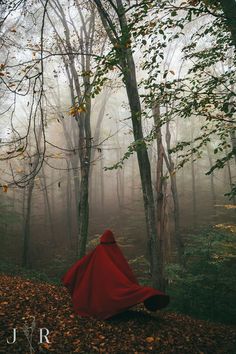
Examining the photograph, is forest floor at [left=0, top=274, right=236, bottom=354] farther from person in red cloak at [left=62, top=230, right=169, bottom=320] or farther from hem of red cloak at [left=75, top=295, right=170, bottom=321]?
person in red cloak at [left=62, top=230, right=169, bottom=320]

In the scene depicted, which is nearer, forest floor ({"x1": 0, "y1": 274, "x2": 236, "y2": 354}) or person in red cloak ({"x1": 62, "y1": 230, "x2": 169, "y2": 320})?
forest floor ({"x1": 0, "y1": 274, "x2": 236, "y2": 354})

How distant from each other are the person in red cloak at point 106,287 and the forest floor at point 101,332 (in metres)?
0.27

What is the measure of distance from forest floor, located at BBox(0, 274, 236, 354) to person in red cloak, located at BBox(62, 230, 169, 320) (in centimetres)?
27

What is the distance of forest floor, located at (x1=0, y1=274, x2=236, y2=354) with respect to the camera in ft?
17.1

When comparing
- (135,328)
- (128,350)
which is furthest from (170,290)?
(128,350)

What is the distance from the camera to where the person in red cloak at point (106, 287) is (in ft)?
20.1

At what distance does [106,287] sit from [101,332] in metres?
0.83

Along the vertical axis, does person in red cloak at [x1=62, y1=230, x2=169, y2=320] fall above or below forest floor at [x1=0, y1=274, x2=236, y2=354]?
above

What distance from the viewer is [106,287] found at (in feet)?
20.9

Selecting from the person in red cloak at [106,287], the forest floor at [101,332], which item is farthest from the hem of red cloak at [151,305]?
the forest floor at [101,332]

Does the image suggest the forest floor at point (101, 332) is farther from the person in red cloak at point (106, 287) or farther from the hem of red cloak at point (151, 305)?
the person in red cloak at point (106, 287)

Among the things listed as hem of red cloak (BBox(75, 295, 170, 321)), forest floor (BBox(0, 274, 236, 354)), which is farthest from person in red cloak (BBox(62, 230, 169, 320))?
forest floor (BBox(0, 274, 236, 354))

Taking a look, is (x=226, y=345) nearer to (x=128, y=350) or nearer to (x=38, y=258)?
(x=128, y=350)

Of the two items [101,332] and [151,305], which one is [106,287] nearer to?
[101,332]
